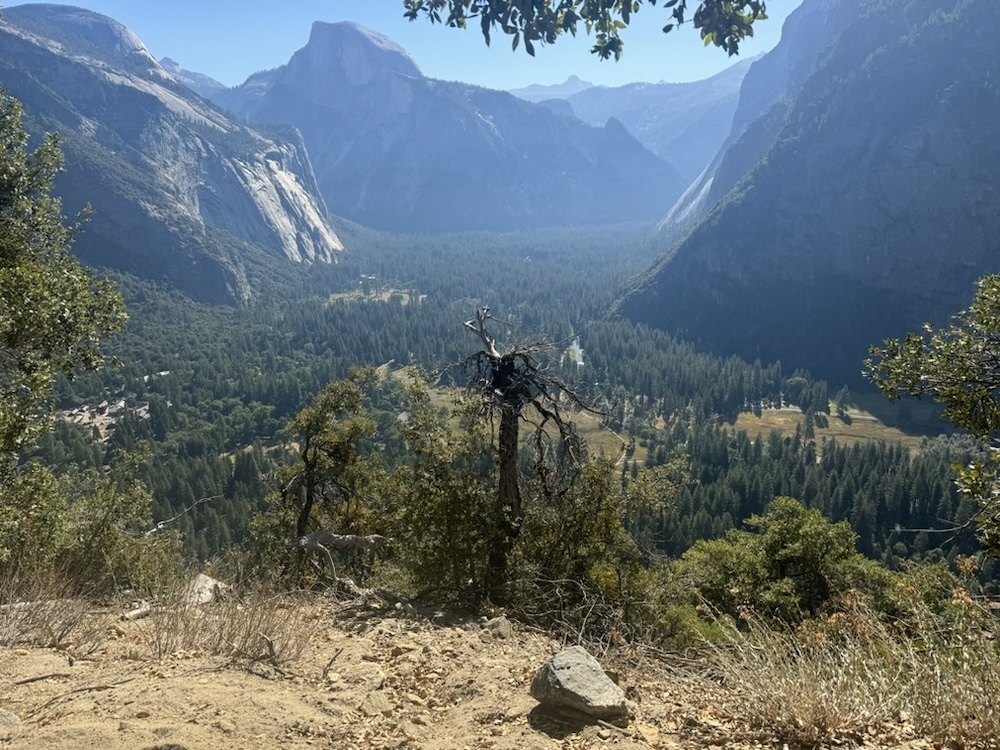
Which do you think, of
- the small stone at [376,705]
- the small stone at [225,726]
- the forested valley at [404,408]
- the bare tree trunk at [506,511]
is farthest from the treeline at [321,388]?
the small stone at [225,726]

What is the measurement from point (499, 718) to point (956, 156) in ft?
711

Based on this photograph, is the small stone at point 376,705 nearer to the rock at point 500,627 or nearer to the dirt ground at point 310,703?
the dirt ground at point 310,703

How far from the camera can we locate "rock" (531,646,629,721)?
5363 mm

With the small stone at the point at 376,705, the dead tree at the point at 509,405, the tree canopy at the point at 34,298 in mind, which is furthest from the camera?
the dead tree at the point at 509,405

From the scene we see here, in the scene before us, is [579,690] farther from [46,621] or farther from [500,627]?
[46,621]

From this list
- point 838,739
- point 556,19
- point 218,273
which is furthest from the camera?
point 218,273

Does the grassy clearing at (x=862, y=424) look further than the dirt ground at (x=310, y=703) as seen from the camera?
Yes

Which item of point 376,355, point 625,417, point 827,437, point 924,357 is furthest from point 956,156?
point 924,357

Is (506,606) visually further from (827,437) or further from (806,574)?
(827,437)

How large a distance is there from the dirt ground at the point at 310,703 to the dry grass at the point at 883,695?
20 cm

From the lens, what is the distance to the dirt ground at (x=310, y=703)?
15.3 feet

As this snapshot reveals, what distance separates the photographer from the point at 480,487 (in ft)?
40.4

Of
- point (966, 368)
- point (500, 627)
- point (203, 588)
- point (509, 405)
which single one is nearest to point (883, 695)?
point (966, 368)

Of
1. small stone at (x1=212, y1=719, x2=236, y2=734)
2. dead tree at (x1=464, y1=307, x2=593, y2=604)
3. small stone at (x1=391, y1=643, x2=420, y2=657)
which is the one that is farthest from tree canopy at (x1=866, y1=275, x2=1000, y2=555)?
small stone at (x1=212, y1=719, x2=236, y2=734)
